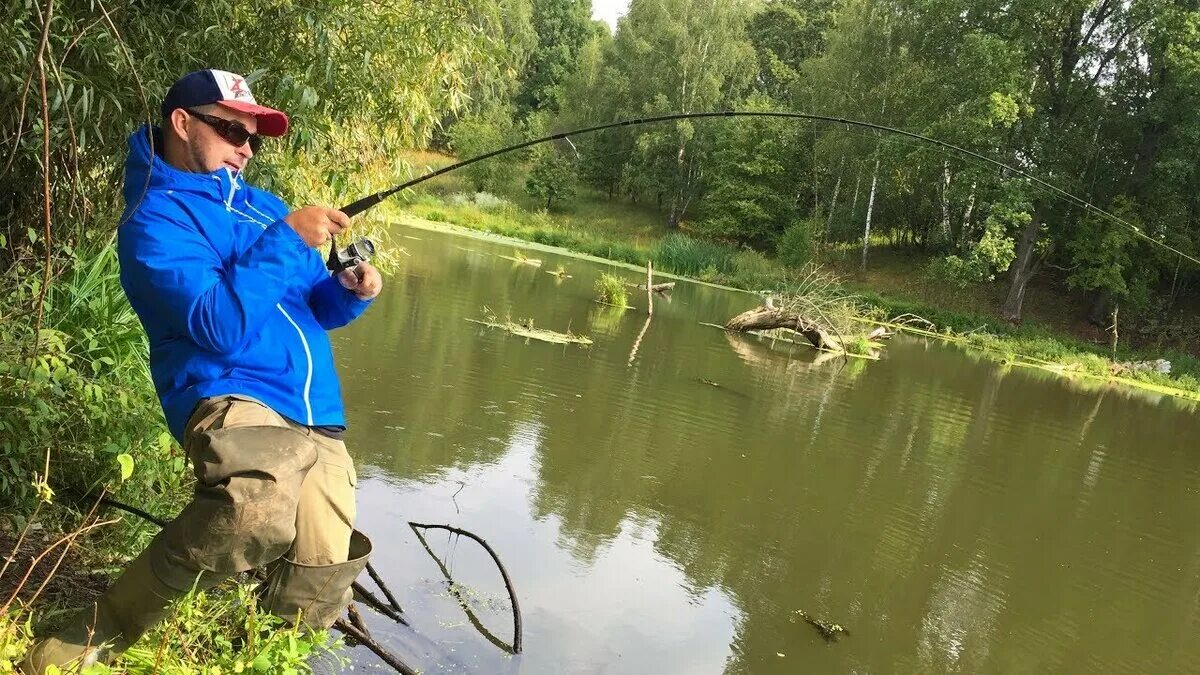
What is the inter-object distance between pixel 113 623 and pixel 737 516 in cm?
447

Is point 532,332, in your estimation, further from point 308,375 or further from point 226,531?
point 226,531

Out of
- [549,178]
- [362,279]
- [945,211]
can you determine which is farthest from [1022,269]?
[362,279]

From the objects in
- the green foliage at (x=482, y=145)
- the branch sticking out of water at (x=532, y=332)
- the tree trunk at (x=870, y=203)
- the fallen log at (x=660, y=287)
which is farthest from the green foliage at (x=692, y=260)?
the branch sticking out of water at (x=532, y=332)

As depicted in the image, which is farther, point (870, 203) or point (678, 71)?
point (678, 71)

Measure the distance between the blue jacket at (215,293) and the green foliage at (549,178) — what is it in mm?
35690

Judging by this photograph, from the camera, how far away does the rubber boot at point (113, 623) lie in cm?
→ 196

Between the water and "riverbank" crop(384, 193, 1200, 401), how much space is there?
7.80 m

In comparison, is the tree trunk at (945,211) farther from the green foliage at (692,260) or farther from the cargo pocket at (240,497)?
the cargo pocket at (240,497)

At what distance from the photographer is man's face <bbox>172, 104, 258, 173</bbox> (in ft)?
6.68

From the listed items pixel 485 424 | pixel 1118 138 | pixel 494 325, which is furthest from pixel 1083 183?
pixel 485 424

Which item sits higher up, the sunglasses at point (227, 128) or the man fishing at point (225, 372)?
the sunglasses at point (227, 128)

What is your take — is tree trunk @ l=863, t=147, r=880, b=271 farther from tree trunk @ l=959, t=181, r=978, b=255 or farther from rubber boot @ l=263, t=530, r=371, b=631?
rubber boot @ l=263, t=530, r=371, b=631

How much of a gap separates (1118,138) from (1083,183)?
1.59 meters

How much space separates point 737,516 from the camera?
5953 millimetres
